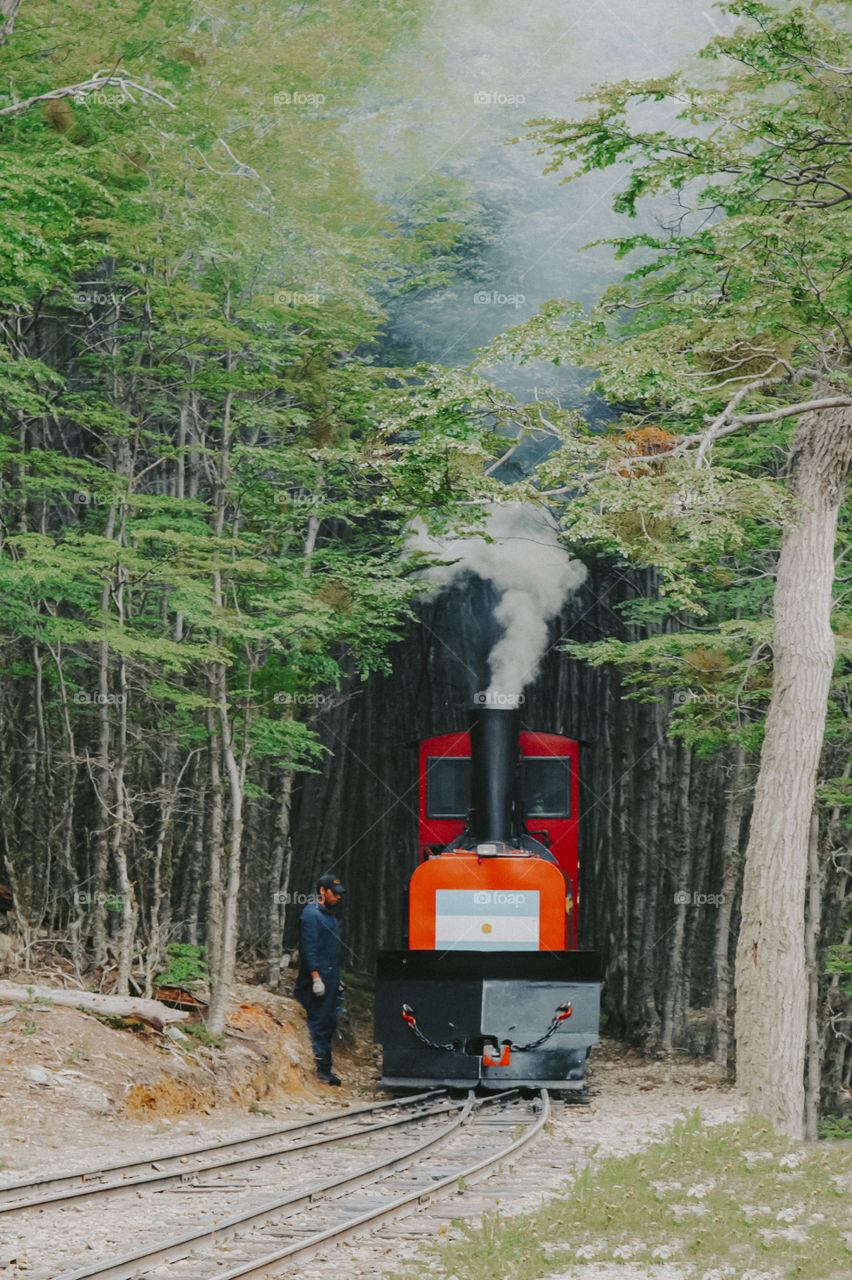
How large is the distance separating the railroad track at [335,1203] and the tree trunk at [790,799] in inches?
72.5

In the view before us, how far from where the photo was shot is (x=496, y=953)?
10.3m

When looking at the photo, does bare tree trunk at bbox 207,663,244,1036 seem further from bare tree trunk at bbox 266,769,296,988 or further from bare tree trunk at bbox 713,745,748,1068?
bare tree trunk at bbox 713,745,748,1068

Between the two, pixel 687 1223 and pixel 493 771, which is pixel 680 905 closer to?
pixel 493 771

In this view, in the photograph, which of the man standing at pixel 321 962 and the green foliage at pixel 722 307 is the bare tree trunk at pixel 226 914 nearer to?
the man standing at pixel 321 962

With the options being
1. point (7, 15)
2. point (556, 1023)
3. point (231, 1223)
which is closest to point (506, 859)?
point (556, 1023)

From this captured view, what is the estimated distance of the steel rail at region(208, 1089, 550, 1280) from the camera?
15.6 ft

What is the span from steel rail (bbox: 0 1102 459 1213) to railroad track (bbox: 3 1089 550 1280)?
0.06 ft

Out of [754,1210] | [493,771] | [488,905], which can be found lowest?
[754,1210]

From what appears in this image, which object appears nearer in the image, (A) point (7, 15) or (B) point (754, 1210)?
(B) point (754, 1210)

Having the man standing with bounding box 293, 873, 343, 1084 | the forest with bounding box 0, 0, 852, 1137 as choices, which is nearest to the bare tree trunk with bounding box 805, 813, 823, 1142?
the forest with bounding box 0, 0, 852, 1137

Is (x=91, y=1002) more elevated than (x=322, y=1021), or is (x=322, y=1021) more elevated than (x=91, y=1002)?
(x=91, y=1002)

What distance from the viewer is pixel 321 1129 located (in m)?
8.70

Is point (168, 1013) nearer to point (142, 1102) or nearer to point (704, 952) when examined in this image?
point (142, 1102)

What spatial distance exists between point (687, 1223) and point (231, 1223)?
2.15 meters
